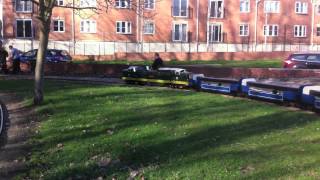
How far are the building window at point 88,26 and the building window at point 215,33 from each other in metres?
13.5

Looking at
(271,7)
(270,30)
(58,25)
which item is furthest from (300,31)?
(58,25)

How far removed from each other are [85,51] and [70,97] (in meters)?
38.7

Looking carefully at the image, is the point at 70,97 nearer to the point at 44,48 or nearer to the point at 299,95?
the point at 44,48

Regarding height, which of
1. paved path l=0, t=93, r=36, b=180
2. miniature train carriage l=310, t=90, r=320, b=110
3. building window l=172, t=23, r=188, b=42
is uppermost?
building window l=172, t=23, r=188, b=42

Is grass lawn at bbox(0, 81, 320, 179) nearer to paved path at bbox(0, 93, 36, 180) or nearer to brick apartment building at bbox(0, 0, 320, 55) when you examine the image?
paved path at bbox(0, 93, 36, 180)

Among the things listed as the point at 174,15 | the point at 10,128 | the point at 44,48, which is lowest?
the point at 10,128

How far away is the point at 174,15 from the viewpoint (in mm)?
62312

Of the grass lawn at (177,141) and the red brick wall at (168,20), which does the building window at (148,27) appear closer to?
the red brick wall at (168,20)

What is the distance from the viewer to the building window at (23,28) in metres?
55.4

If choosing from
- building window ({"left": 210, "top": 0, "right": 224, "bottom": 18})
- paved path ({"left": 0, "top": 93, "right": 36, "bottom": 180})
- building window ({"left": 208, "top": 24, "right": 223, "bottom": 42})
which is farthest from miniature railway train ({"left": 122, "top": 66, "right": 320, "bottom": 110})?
building window ({"left": 210, "top": 0, "right": 224, "bottom": 18})

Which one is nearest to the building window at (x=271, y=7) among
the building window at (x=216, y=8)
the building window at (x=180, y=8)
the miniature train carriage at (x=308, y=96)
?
the building window at (x=216, y=8)

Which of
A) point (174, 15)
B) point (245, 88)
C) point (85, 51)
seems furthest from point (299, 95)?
point (174, 15)

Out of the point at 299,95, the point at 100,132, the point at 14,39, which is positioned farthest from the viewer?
the point at 14,39

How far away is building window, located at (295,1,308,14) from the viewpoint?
69438mm
